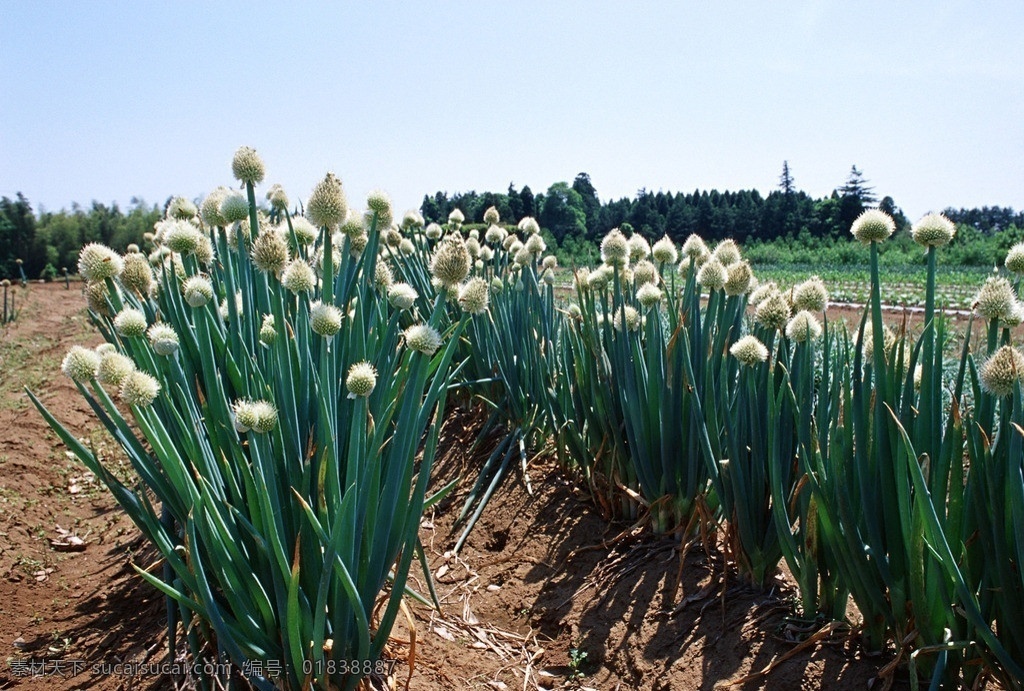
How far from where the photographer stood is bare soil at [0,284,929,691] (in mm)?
2154

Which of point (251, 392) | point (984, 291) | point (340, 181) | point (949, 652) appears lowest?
point (949, 652)

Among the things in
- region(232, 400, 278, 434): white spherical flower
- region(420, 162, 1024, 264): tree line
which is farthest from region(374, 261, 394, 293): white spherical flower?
region(420, 162, 1024, 264): tree line

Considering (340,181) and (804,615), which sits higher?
(340,181)

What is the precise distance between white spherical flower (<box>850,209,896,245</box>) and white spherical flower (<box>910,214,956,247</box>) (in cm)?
7

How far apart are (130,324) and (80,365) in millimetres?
160

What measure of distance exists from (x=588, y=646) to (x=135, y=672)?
1502 millimetres

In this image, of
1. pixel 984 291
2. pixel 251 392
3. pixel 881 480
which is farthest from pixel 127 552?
pixel 984 291

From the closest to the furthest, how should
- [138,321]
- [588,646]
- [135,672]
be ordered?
[138,321], [135,672], [588,646]

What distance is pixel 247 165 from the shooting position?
2016 mm

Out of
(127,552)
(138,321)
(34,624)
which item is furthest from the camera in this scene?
(127,552)

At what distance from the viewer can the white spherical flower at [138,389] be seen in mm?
1589

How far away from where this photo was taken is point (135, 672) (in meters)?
2.09

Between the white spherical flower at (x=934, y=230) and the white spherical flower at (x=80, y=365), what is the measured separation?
219 centimetres

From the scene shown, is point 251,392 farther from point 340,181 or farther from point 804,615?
point 804,615
